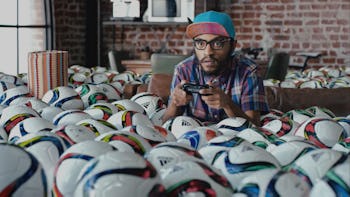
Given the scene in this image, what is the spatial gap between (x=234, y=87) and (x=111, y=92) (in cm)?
71

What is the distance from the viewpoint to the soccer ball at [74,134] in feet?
5.26

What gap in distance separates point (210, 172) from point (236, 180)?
0.28ft

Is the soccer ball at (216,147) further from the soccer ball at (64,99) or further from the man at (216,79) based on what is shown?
the soccer ball at (64,99)

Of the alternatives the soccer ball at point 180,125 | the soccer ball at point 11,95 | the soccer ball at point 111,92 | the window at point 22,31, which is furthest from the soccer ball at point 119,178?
the window at point 22,31

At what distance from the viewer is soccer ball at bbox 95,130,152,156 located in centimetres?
154

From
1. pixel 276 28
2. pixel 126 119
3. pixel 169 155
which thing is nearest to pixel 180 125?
pixel 126 119

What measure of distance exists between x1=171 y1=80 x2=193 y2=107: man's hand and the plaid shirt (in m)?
0.15

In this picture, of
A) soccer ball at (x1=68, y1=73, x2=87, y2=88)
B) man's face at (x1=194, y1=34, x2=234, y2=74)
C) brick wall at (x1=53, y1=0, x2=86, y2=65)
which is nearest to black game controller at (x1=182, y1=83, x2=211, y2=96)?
man's face at (x1=194, y1=34, x2=234, y2=74)

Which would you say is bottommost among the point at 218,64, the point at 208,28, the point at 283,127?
the point at 283,127

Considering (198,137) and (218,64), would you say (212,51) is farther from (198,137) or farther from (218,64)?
(198,137)

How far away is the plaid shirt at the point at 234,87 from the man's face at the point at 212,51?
3.4 inches

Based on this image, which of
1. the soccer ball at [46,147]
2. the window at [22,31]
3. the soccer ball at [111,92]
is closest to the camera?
the soccer ball at [46,147]

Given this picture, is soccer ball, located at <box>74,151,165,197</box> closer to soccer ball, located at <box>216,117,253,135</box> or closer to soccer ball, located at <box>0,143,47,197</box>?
soccer ball, located at <box>0,143,47,197</box>

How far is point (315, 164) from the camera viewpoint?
1359 millimetres
